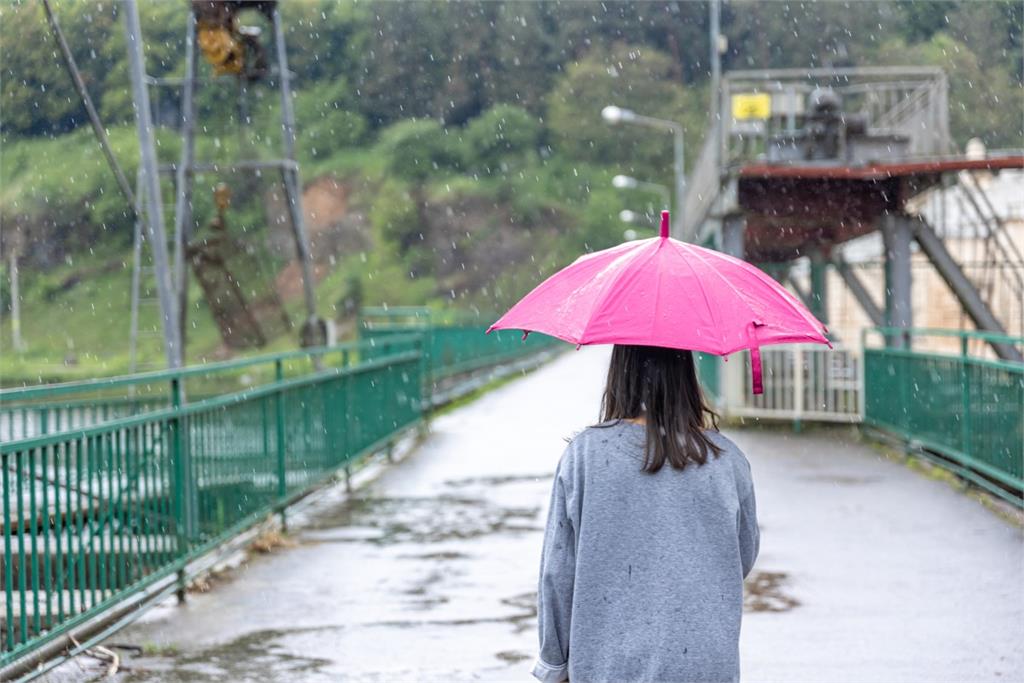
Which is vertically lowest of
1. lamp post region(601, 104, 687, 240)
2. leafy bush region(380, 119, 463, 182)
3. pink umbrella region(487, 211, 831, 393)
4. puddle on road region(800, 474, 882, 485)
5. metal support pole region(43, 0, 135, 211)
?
puddle on road region(800, 474, 882, 485)

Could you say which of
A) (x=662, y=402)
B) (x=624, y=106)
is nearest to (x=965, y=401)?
(x=662, y=402)

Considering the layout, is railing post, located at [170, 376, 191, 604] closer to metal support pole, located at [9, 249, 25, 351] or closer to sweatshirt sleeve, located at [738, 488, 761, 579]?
sweatshirt sleeve, located at [738, 488, 761, 579]

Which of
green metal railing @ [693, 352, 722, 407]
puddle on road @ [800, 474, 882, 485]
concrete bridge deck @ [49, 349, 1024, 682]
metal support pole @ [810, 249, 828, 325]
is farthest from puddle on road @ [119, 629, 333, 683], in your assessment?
metal support pole @ [810, 249, 828, 325]

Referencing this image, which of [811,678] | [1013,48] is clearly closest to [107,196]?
[1013,48]

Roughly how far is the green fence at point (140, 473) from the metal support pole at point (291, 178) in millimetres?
5521

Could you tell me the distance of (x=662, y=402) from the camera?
3.11 metres

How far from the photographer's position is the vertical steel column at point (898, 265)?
18.0 m

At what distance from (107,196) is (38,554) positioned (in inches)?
1516

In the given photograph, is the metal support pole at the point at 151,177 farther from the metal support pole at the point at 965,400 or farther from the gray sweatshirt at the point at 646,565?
the gray sweatshirt at the point at 646,565

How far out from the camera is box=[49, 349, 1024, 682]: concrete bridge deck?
6.44 meters

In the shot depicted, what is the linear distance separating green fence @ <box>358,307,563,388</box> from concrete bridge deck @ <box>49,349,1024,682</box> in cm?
530

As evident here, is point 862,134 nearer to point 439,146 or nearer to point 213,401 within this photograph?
point 213,401

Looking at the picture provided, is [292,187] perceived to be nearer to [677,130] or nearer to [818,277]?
[818,277]

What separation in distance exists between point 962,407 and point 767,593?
464 cm
